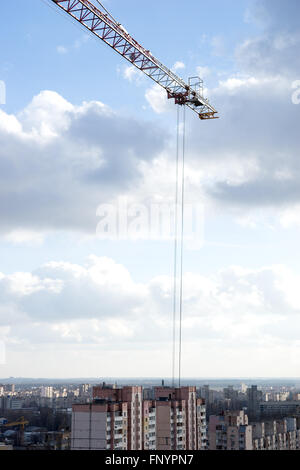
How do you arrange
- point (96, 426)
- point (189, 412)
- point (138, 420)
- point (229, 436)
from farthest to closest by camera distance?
point (229, 436) → point (189, 412) → point (138, 420) → point (96, 426)

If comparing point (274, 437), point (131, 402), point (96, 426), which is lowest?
point (274, 437)

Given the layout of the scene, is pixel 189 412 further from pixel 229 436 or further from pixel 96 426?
pixel 96 426

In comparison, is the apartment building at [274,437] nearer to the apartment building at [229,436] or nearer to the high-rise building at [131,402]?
the apartment building at [229,436]

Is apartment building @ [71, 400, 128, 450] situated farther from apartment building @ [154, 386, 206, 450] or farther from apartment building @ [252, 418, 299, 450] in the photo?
apartment building @ [252, 418, 299, 450]

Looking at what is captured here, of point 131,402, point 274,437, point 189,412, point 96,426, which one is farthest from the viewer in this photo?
point 274,437

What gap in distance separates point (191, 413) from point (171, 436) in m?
1.21

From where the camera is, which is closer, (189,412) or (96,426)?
(96,426)

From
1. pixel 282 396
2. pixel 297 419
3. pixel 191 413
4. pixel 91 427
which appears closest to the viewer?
pixel 91 427

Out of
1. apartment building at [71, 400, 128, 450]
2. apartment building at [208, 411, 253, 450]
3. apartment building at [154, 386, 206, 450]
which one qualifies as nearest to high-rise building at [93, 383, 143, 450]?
apartment building at [71, 400, 128, 450]

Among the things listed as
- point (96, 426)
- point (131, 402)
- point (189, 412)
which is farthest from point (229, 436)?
point (96, 426)
